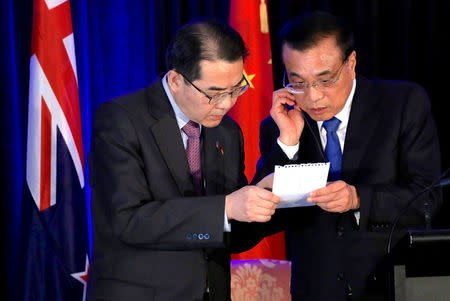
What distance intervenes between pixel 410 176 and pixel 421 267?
Answer: 2.89ft

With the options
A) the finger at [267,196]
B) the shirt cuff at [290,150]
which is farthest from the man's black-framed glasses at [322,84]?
the finger at [267,196]

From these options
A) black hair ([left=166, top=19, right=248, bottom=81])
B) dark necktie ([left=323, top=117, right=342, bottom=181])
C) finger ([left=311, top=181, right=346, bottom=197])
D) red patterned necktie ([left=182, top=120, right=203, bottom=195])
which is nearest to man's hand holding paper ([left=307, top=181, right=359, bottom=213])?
finger ([left=311, top=181, right=346, bottom=197])

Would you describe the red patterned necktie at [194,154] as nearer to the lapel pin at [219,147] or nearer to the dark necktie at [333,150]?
the lapel pin at [219,147]

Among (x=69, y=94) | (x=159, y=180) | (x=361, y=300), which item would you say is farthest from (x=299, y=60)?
(x=69, y=94)

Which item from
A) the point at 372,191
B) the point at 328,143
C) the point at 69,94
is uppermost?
the point at 69,94

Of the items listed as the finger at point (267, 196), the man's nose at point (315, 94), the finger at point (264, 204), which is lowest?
the finger at point (264, 204)

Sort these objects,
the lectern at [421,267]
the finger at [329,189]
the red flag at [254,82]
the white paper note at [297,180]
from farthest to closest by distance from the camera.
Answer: the red flag at [254,82]
the finger at [329,189]
the white paper note at [297,180]
the lectern at [421,267]

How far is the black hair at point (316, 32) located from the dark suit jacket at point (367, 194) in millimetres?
223

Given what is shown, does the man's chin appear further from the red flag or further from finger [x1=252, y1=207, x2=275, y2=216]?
the red flag

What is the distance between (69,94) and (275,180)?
165 cm

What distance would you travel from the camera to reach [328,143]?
8.45 ft

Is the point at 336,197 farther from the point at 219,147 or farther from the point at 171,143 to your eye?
the point at 171,143

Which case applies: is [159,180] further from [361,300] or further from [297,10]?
[297,10]

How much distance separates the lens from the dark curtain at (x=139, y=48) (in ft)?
11.5
